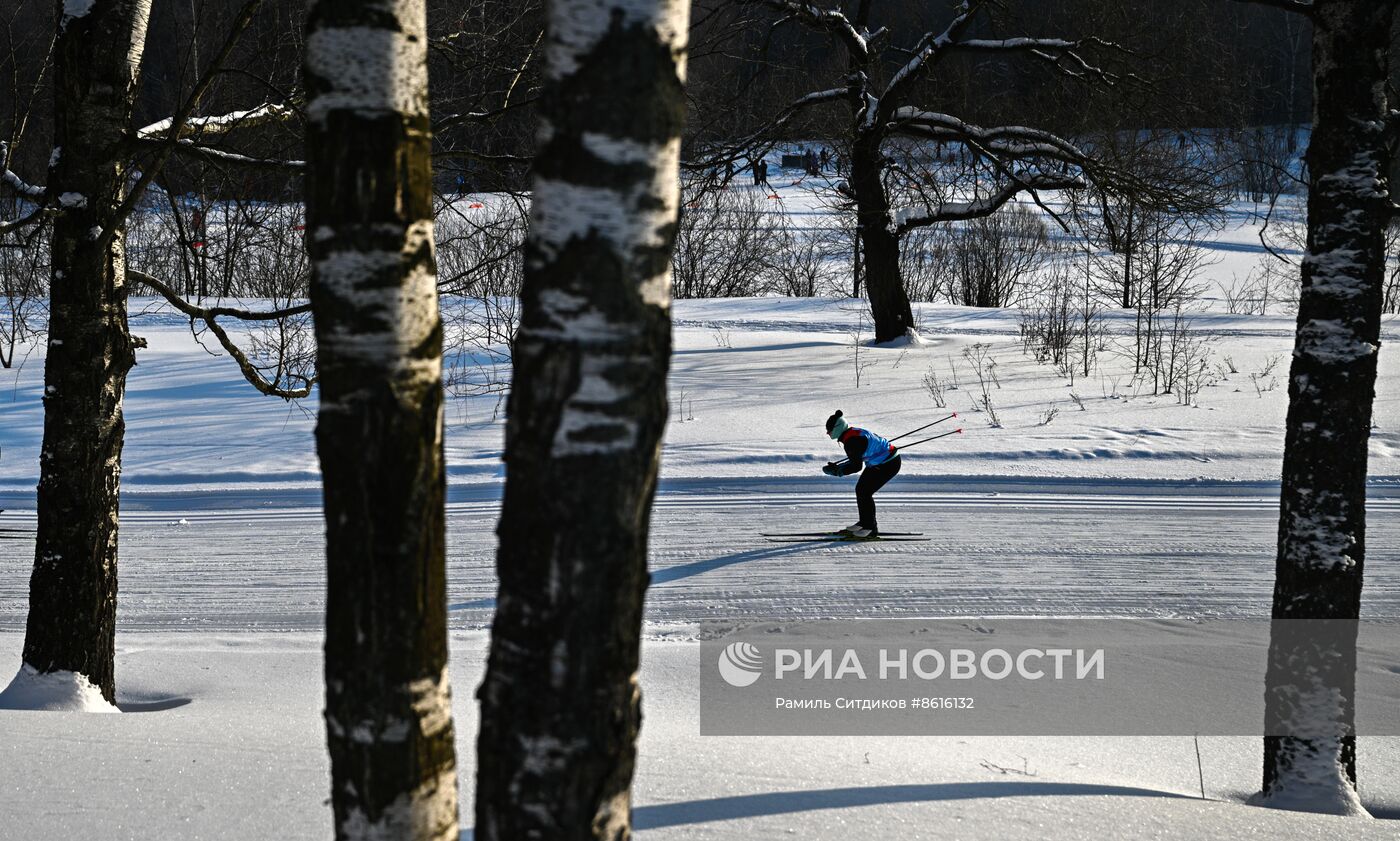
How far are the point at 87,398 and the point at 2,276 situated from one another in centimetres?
1680

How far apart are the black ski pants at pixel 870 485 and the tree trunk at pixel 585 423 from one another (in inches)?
248

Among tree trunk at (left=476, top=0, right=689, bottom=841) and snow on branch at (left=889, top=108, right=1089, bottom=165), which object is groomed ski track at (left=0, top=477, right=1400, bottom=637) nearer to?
tree trunk at (left=476, top=0, right=689, bottom=841)

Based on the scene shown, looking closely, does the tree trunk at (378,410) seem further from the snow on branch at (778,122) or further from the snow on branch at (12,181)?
the snow on branch at (778,122)

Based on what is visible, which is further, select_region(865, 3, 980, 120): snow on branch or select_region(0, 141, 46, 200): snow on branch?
select_region(865, 3, 980, 120): snow on branch

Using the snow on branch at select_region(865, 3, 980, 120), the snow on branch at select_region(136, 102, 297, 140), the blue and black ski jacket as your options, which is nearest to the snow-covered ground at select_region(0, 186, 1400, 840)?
the blue and black ski jacket

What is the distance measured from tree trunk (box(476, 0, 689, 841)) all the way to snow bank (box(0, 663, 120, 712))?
3.77 meters

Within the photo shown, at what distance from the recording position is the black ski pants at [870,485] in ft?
26.9

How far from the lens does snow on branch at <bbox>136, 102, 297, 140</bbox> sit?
17.9 feet

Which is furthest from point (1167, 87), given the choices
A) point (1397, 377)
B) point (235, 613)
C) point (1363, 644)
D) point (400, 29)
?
point (400, 29)

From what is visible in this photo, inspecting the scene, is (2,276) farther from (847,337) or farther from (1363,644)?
(1363,644)

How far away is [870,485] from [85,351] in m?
5.22

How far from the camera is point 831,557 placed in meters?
7.86

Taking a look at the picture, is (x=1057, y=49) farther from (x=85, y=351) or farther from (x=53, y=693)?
(x=53, y=693)

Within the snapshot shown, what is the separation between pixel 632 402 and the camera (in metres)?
1.93
